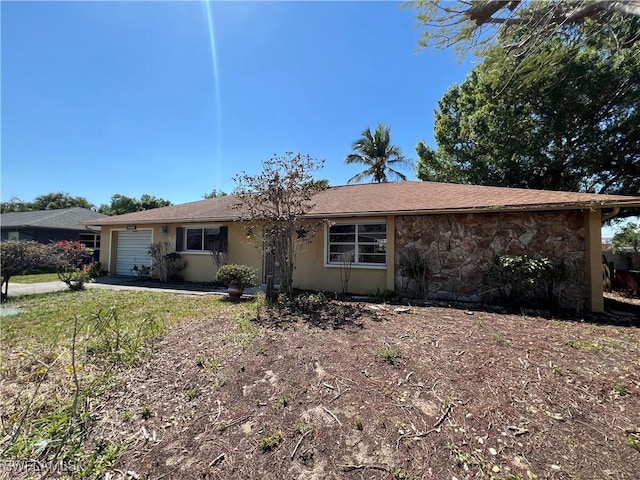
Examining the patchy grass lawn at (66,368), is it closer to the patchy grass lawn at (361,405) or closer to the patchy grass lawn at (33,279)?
the patchy grass lawn at (361,405)

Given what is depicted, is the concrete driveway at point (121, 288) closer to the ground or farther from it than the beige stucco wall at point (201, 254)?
closer to the ground

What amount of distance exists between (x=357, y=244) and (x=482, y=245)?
338cm

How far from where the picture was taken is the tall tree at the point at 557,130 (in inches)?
466

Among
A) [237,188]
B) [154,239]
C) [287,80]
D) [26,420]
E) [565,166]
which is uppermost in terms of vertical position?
[287,80]

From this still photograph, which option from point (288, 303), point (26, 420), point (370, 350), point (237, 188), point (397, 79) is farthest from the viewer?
point (397, 79)

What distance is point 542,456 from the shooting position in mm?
2363

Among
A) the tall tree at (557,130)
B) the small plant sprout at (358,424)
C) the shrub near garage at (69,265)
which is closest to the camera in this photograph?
the small plant sprout at (358,424)

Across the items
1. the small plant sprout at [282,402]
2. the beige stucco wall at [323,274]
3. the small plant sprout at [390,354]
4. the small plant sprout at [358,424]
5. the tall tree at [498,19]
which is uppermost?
the tall tree at [498,19]

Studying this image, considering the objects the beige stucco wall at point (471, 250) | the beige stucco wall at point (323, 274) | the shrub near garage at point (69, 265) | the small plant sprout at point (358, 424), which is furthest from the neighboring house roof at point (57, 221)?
the small plant sprout at point (358, 424)

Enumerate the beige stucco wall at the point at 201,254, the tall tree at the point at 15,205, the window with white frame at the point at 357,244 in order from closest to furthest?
the window with white frame at the point at 357,244
the beige stucco wall at the point at 201,254
the tall tree at the point at 15,205

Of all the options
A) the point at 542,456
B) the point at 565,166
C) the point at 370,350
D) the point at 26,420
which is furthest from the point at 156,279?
the point at 565,166

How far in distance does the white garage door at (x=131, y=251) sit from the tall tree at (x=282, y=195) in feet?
26.2

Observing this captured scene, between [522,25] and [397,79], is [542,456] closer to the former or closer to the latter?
[522,25]

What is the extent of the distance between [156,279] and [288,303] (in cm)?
801
